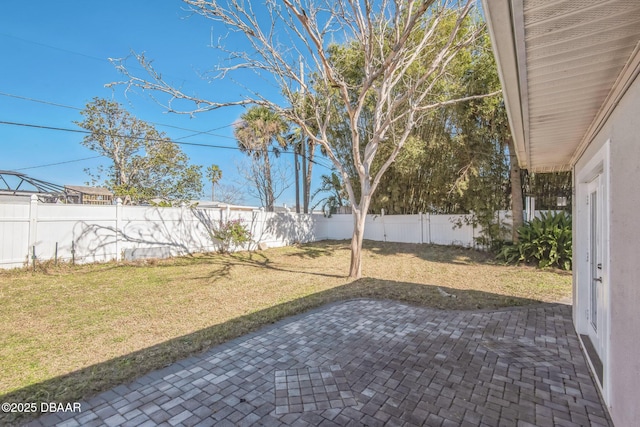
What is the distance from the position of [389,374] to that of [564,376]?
1.54 meters

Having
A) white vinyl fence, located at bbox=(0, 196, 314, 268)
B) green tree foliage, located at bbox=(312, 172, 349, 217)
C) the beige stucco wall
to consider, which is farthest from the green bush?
white vinyl fence, located at bbox=(0, 196, 314, 268)

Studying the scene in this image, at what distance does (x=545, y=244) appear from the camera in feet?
25.8

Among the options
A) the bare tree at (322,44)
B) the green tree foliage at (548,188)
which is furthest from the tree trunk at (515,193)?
the bare tree at (322,44)

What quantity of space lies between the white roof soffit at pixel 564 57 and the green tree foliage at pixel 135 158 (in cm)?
1265

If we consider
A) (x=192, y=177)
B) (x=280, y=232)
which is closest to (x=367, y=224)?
(x=280, y=232)

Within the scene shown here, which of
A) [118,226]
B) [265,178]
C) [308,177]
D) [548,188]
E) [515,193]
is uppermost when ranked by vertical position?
[265,178]

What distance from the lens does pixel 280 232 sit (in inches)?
525

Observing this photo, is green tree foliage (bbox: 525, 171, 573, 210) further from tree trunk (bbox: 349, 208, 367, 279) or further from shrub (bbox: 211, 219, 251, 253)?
shrub (bbox: 211, 219, 251, 253)

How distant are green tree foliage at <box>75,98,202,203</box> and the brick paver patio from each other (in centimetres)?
1144

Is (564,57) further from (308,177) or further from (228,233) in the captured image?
(308,177)

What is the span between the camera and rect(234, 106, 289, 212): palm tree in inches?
588

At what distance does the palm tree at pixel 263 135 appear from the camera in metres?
14.9

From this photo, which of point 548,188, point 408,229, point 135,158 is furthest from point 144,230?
point 548,188

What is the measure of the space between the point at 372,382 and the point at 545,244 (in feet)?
25.2
